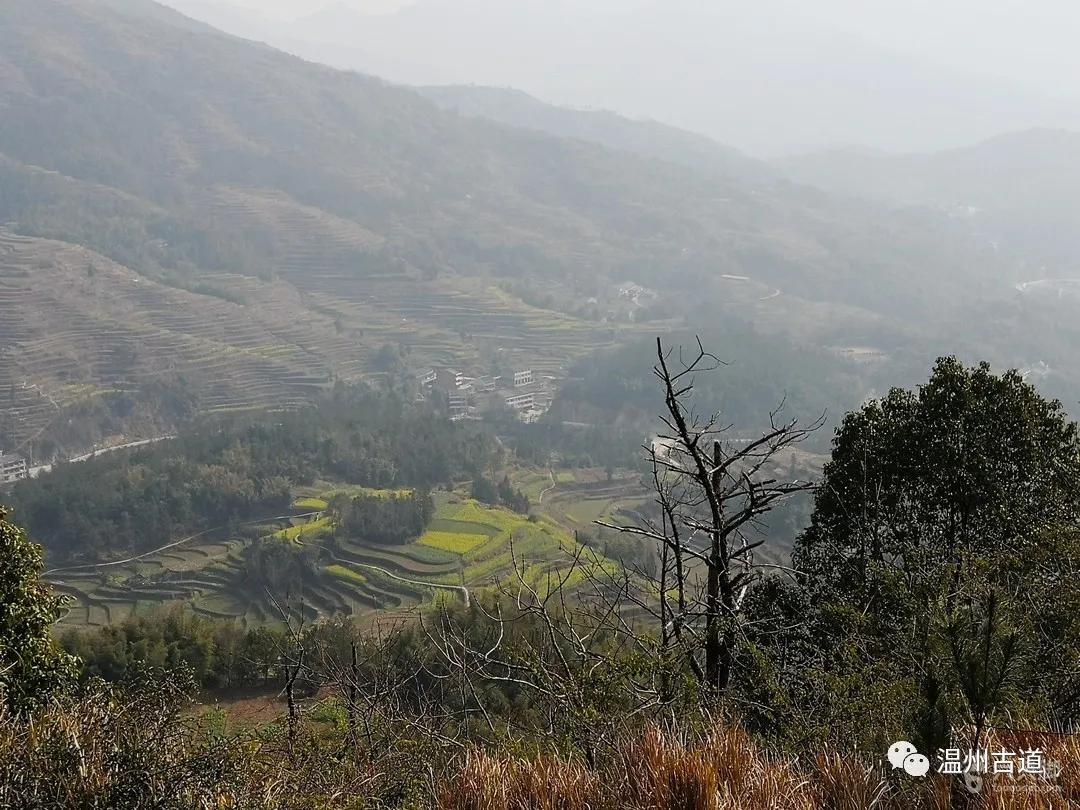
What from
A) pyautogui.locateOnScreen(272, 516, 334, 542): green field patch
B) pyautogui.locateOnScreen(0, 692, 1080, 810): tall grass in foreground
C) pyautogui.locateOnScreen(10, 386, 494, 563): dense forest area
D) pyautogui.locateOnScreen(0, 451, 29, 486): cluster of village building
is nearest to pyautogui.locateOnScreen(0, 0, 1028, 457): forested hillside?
pyautogui.locateOnScreen(0, 451, 29, 486): cluster of village building

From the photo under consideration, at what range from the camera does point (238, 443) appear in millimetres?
35469

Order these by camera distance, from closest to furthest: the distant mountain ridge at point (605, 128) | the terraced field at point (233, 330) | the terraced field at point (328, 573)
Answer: the terraced field at point (328, 573) < the terraced field at point (233, 330) < the distant mountain ridge at point (605, 128)

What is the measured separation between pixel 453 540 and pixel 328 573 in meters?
4.22

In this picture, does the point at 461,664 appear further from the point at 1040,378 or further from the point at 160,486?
the point at 1040,378

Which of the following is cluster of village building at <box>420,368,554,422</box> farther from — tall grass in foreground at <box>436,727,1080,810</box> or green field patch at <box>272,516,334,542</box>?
tall grass in foreground at <box>436,727,1080,810</box>

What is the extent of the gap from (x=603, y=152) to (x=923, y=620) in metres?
128

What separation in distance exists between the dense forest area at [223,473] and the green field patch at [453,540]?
7824 mm

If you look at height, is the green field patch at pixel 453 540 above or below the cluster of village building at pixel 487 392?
below

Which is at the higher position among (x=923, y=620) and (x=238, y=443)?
(x=923, y=620)

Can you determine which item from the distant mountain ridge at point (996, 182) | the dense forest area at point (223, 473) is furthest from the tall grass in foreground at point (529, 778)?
the distant mountain ridge at point (996, 182)

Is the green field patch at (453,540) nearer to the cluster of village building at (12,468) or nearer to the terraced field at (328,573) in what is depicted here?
the terraced field at (328,573)

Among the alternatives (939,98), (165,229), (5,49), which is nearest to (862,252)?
(165,229)

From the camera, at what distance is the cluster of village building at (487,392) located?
51.9m

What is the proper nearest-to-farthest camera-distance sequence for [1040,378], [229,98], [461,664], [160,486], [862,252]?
1. [461,664]
2. [160,486]
3. [1040,378]
4. [862,252]
5. [229,98]
